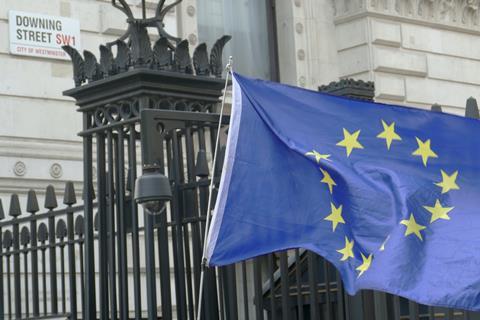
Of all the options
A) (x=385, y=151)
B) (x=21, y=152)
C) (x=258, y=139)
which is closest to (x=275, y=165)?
(x=258, y=139)

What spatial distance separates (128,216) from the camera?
7500mm

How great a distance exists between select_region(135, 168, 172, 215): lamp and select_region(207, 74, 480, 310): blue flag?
0.34 meters

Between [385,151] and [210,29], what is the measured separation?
34.7 ft

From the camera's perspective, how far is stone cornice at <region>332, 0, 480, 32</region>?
59.6 feet

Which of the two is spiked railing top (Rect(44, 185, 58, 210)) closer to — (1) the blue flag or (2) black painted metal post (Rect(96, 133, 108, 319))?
(2) black painted metal post (Rect(96, 133, 108, 319))

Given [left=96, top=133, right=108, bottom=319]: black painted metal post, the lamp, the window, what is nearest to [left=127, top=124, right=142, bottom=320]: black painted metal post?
[left=96, top=133, right=108, bottom=319]: black painted metal post

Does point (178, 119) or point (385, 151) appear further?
point (178, 119)

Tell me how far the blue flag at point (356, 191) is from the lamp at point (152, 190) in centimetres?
34

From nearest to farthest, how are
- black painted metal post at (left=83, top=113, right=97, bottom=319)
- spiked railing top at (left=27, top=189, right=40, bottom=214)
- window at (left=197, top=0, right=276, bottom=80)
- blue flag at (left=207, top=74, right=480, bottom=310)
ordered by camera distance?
blue flag at (left=207, top=74, right=480, bottom=310) → black painted metal post at (left=83, top=113, right=97, bottom=319) → spiked railing top at (left=27, top=189, right=40, bottom=214) → window at (left=197, top=0, right=276, bottom=80)

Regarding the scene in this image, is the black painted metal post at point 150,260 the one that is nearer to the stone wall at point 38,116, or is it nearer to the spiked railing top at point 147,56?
the spiked railing top at point 147,56

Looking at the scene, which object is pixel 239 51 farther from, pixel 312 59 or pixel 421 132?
pixel 421 132

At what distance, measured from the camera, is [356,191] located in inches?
259

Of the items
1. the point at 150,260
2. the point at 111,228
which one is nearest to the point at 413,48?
the point at 111,228

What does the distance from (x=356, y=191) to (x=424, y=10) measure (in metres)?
12.9
